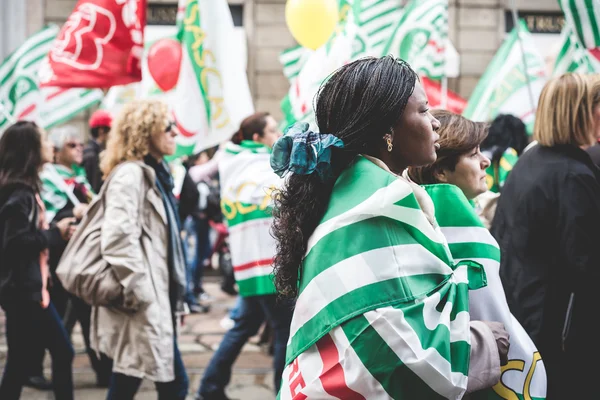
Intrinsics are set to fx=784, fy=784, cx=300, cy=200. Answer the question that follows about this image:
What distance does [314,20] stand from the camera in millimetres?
6512

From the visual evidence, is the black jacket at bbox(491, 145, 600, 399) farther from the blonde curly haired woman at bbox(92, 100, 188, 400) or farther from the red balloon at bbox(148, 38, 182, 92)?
the red balloon at bbox(148, 38, 182, 92)

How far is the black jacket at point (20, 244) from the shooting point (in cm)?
435

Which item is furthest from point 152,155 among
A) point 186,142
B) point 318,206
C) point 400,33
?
point 400,33

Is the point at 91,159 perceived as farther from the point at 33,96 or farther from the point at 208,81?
the point at 208,81

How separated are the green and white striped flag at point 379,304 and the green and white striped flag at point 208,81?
3.77m

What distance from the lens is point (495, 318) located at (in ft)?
7.47

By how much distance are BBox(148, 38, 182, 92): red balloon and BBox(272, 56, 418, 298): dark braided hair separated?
15.3ft

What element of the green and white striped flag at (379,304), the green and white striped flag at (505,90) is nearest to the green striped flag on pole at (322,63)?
the green and white striped flag at (505,90)

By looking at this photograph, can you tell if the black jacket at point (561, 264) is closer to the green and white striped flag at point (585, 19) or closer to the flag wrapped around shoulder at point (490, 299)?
the flag wrapped around shoulder at point (490, 299)

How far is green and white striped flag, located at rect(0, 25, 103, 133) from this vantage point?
7.00 metres

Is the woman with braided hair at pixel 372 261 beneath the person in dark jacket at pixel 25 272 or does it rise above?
above

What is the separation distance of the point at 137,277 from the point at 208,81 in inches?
88.8

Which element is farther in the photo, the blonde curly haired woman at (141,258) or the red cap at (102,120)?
the red cap at (102,120)

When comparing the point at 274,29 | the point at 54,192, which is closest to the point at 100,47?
the point at 54,192
